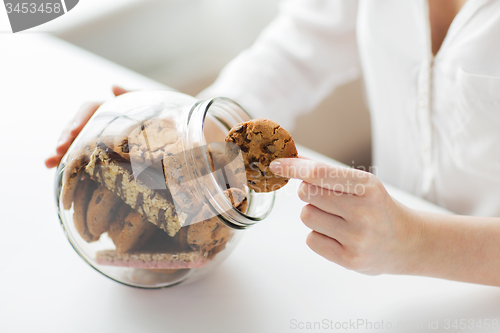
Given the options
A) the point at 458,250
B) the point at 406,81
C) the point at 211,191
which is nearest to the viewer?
the point at 211,191

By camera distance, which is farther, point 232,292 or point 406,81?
point 406,81

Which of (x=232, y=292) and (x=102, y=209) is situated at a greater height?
(x=102, y=209)

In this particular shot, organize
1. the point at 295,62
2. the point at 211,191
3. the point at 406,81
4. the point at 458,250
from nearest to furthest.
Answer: the point at 211,191
the point at 458,250
the point at 406,81
the point at 295,62

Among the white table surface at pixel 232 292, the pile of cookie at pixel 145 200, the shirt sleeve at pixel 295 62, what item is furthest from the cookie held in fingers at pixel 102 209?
the shirt sleeve at pixel 295 62

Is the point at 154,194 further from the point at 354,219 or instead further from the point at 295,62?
the point at 295,62

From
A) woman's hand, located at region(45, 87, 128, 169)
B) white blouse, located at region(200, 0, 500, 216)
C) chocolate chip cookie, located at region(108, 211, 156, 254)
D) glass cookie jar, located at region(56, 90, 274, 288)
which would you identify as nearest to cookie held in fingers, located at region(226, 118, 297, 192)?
glass cookie jar, located at region(56, 90, 274, 288)

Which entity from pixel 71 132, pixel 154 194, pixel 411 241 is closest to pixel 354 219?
pixel 411 241

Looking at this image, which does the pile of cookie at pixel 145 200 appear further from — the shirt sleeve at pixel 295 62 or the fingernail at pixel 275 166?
the shirt sleeve at pixel 295 62
